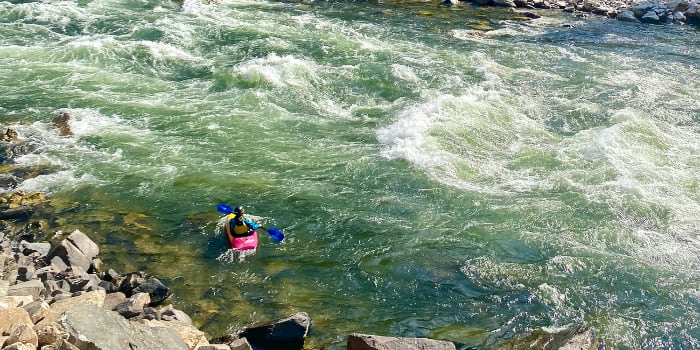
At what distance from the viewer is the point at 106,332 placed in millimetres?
5094

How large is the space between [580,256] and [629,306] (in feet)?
3.44

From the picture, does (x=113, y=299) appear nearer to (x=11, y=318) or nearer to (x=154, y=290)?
(x=154, y=290)

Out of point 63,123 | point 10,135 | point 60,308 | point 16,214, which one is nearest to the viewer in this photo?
point 60,308

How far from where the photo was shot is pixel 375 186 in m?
10.2

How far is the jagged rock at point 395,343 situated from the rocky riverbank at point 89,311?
10 mm

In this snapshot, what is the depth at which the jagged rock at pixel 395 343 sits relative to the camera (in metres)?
6.21

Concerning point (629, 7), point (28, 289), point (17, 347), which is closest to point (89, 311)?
point (17, 347)

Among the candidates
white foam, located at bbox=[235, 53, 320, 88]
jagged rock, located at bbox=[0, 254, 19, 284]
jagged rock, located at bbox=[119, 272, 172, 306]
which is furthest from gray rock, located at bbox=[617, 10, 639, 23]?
jagged rock, located at bbox=[0, 254, 19, 284]

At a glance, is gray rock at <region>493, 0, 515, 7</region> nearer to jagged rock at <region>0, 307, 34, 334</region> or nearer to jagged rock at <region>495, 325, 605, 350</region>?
jagged rock at <region>495, 325, 605, 350</region>

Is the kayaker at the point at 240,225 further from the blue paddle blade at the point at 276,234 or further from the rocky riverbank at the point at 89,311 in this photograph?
the rocky riverbank at the point at 89,311

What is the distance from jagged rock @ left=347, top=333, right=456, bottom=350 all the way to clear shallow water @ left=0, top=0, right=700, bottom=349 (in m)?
0.63

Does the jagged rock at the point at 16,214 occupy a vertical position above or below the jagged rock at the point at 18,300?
below

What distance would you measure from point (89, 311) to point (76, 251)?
3024 mm

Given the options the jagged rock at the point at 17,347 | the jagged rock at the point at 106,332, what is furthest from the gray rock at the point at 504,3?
the jagged rock at the point at 17,347
